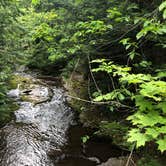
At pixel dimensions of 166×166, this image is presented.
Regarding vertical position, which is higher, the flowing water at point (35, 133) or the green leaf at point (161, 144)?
the green leaf at point (161, 144)

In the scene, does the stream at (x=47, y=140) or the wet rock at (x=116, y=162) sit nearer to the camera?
the wet rock at (x=116, y=162)

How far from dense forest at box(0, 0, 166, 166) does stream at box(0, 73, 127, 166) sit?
451mm

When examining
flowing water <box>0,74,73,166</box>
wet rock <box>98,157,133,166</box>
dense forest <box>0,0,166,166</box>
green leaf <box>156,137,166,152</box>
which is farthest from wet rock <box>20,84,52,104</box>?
green leaf <box>156,137,166,152</box>

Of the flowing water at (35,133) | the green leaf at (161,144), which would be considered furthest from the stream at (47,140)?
the green leaf at (161,144)

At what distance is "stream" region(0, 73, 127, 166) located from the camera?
20.5ft

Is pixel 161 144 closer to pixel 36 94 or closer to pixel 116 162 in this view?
pixel 116 162

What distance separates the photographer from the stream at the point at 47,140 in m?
6.26

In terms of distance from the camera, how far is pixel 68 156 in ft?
21.1

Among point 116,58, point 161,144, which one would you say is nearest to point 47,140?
point 116,58

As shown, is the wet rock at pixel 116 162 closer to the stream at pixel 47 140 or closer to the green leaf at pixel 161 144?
the stream at pixel 47 140

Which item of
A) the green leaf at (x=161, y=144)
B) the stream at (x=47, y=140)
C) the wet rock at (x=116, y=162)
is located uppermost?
the green leaf at (x=161, y=144)

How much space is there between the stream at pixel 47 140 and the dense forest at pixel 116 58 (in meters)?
0.45

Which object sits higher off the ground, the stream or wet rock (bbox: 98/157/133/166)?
wet rock (bbox: 98/157/133/166)

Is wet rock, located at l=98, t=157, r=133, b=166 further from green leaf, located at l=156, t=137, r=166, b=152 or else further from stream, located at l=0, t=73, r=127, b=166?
green leaf, located at l=156, t=137, r=166, b=152
